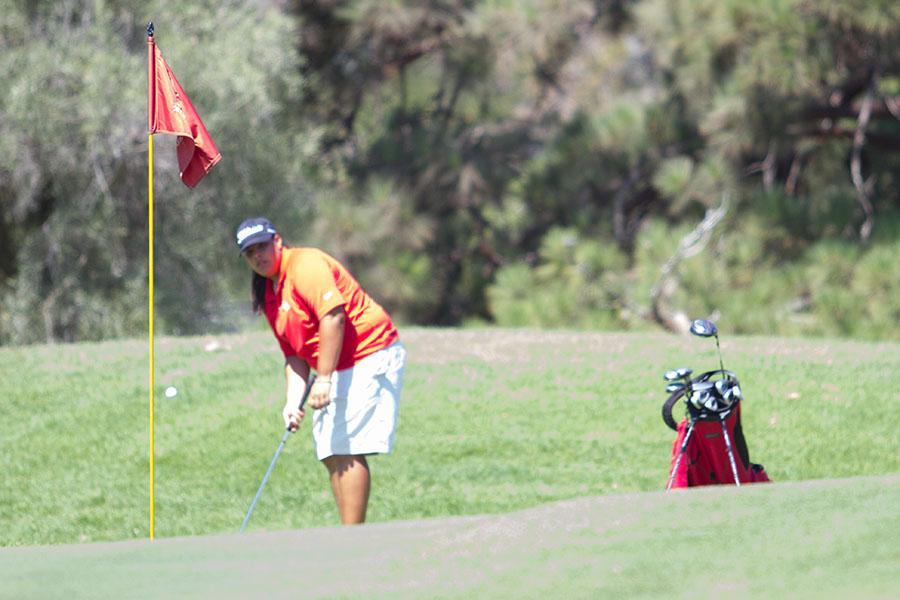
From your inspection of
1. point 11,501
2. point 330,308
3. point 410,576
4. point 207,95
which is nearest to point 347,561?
point 410,576

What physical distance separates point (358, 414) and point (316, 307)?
1.68 feet

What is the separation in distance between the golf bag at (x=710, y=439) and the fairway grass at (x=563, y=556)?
2017 millimetres

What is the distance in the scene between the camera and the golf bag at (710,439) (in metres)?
6.23

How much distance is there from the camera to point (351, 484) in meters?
6.21

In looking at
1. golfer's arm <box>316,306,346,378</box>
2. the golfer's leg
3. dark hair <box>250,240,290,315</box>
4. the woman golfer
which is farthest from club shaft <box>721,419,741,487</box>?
dark hair <box>250,240,290,315</box>

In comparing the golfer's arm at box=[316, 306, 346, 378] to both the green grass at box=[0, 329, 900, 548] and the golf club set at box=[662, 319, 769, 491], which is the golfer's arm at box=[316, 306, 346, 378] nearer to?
the golf club set at box=[662, 319, 769, 491]

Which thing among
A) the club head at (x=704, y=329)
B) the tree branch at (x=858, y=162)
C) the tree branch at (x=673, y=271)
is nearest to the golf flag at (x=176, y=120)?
the club head at (x=704, y=329)

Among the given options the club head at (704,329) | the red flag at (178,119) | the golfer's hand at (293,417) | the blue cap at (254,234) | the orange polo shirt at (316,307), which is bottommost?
the golfer's hand at (293,417)

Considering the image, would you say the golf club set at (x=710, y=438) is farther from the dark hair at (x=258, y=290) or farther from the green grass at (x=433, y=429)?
the dark hair at (x=258, y=290)

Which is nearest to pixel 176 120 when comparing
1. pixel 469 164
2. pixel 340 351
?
pixel 340 351

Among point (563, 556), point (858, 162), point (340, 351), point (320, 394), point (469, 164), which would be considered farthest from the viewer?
point (469, 164)

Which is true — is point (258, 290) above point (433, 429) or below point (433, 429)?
above

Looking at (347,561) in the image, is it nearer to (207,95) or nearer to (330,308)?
(330,308)

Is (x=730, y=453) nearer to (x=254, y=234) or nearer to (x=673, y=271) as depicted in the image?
(x=254, y=234)
